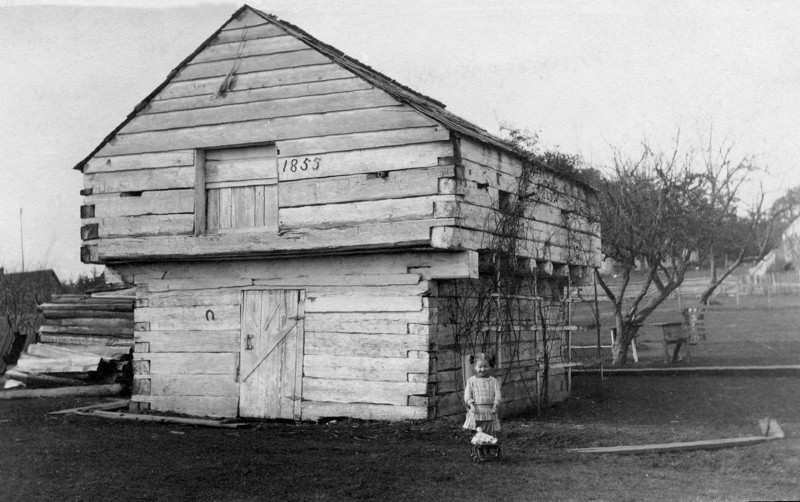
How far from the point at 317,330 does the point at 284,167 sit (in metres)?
2.60

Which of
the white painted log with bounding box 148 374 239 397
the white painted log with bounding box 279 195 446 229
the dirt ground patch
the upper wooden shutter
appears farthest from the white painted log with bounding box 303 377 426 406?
the upper wooden shutter

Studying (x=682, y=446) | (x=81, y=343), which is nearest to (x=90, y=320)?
(x=81, y=343)

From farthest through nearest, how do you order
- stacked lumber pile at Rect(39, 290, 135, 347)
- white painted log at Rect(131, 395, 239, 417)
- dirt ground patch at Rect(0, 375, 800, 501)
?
stacked lumber pile at Rect(39, 290, 135, 347) < white painted log at Rect(131, 395, 239, 417) < dirt ground patch at Rect(0, 375, 800, 501)

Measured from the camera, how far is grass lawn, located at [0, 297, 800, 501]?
7777 mm

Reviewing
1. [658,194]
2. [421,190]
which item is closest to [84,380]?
[421,190]

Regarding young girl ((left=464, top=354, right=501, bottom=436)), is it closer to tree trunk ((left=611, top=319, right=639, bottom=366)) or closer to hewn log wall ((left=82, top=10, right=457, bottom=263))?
Result: hewn log wall ((left=82, top=10, right=457, bottom=263))

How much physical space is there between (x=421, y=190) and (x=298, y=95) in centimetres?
272

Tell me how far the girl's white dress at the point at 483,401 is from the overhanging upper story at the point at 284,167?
2.27m

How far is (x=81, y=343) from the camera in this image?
19.1 m

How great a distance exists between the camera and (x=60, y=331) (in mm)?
19500

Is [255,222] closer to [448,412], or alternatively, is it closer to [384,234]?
[384,234]

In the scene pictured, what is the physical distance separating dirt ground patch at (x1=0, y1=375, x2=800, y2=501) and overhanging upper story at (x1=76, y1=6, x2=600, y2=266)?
279cm

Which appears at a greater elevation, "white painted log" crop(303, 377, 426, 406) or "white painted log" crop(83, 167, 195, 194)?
"white painted log" crop(83, 167, 195, 194)

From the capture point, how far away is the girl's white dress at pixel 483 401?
972cm
